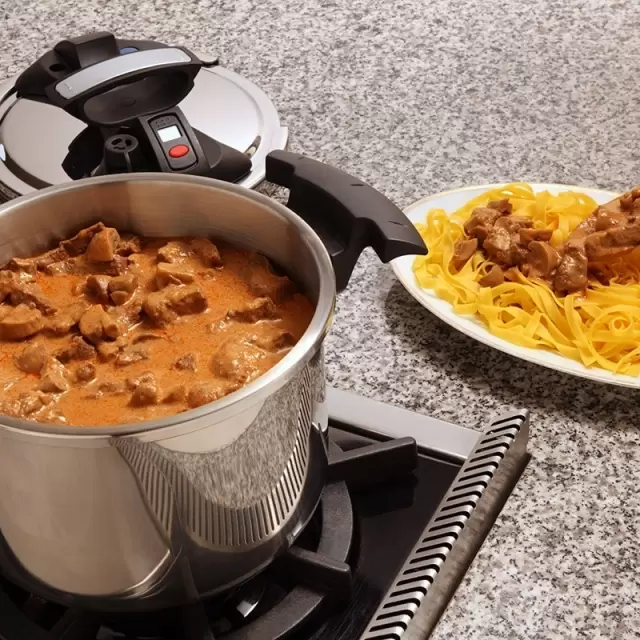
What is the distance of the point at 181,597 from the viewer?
23.3 inches

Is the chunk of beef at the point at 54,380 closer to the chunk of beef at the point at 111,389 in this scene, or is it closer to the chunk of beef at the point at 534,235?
the chunk of beef at the point at 111,389

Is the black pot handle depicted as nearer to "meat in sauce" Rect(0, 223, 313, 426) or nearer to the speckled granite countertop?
"meat in sauce" Rect(0, 223, 313, 426)

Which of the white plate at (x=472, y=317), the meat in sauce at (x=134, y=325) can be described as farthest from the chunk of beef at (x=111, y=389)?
the white plate at (x=472, y=317)

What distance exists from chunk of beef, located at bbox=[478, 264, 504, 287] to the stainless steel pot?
318mm

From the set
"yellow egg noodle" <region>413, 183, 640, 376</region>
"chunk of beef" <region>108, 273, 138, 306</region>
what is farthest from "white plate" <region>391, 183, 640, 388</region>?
"chunk of beef" <region>108, 273, 138, 306</region>

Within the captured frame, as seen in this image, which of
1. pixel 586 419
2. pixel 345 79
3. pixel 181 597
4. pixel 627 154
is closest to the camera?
pixel 181 597

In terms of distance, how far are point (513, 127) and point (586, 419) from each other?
595 mm

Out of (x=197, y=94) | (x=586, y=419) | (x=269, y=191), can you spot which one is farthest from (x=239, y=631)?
(x=197, y=94)

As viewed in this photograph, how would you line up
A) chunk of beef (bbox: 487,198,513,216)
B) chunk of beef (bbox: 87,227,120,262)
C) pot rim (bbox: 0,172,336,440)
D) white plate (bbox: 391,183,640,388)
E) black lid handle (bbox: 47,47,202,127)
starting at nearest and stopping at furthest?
pot rim (bbox: 0,172,336,440), chunk of beef (bbox: 87,227,120,262), white plate (bbox: 391,183,640,388), black lid handle (bbox: 47,47,202,127), chunk of beef (bbox: 487,198,513,216)

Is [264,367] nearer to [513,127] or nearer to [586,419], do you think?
[586,419]

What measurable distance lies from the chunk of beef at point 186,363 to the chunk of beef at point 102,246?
5.3 inches

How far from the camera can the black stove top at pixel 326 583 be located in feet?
2.03

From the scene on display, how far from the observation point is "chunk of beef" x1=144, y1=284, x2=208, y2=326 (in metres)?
0.63

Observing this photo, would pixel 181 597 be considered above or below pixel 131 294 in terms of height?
below
